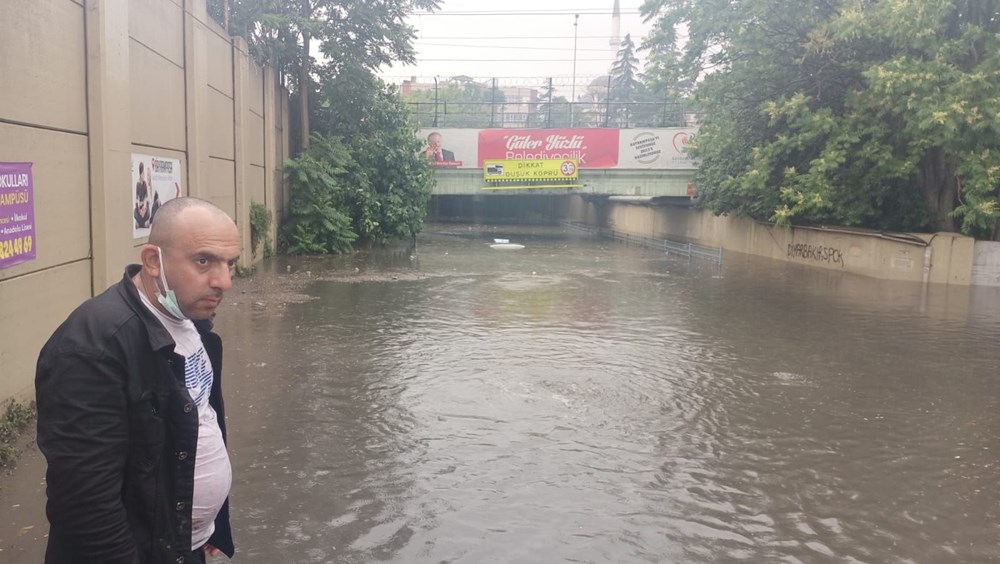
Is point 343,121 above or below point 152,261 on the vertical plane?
above

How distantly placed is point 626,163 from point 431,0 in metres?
13.4

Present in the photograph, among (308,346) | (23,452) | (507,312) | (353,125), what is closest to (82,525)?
(23,452)

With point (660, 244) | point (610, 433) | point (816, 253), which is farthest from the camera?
point (660, 244)

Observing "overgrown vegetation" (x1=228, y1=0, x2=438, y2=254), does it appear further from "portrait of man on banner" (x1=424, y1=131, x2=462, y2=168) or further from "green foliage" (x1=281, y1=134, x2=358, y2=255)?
"portrait of man on banner" (x1=424, y1=131, x2=462, y2=168)

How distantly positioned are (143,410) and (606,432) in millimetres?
5562

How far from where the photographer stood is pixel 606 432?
736 centimetres

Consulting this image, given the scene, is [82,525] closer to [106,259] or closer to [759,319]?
[106,259]

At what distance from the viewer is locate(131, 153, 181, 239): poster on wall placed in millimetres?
10289

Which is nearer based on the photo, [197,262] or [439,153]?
[197,262]

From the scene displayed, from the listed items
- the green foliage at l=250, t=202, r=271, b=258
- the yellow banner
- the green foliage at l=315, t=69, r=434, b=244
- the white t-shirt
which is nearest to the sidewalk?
the white t-shirt

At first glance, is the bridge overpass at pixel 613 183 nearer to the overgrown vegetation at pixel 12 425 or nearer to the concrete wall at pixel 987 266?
the concrete wall at pixel 987 266

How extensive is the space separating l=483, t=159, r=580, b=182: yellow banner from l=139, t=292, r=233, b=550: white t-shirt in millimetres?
33722

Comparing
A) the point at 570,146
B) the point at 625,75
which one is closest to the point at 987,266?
the point at 570,146

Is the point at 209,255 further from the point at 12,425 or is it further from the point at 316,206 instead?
the point at 316,206
